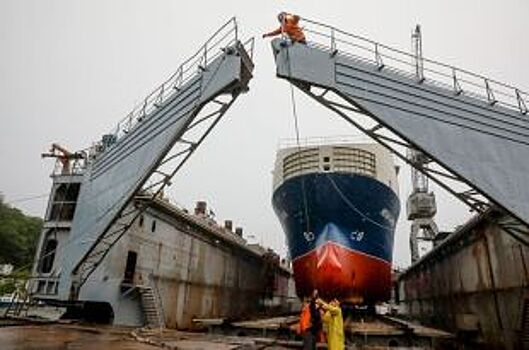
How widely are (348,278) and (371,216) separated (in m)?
3.30

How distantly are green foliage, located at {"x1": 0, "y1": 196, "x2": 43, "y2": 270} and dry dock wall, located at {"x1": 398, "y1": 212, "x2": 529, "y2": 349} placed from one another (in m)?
44.3

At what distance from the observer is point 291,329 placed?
12914 mm

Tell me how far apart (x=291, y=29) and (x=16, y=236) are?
4755 cm

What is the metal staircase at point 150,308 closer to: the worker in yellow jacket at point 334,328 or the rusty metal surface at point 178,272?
the rusty metal surface at point 178,272

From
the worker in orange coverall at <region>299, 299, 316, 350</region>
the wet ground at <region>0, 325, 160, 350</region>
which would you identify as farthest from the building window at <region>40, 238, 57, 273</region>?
the worker in orange coverall at <region>299, 299, 316, 350</region>

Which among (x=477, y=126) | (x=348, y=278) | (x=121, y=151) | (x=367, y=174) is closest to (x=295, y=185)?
(x=367, y=174)

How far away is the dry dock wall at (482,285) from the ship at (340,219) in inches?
127

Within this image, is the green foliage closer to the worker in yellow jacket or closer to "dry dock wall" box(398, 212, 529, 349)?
"dry dock wall" box(398, 212, 529, 349)

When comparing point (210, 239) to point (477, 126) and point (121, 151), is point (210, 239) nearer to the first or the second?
point (121, 151)

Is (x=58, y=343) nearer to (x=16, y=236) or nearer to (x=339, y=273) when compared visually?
(x=339, y=273)

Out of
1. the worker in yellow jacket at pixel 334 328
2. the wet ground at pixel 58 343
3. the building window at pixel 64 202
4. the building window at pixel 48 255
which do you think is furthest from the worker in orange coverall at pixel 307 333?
the building window at pixel 64 202

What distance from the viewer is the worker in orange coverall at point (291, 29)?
398 inches

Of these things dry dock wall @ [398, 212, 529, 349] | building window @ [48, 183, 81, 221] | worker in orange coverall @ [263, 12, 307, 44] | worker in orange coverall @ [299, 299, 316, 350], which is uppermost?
worker in orange coverall @ [263, 12, 307, 44]

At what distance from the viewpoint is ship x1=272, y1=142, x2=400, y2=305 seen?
16.0m
